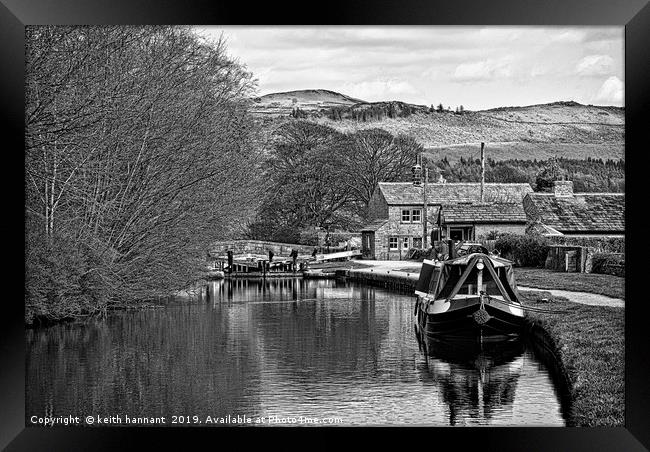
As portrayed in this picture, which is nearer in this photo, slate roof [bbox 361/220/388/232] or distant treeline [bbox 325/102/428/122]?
distant treeline [bbox 325/102/428/122]

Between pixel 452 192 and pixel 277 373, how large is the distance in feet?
52.2

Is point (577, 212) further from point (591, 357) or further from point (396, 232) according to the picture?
point (591, 357)

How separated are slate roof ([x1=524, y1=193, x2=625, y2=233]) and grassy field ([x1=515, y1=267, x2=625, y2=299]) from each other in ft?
5.84

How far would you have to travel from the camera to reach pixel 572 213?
1069 inches

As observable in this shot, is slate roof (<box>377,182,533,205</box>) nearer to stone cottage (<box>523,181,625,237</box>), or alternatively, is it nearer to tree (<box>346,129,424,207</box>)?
tree (<box>346,129,424,207</box>)

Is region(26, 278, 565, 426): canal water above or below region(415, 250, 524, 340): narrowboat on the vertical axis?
below

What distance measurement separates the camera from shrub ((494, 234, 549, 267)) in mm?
25453

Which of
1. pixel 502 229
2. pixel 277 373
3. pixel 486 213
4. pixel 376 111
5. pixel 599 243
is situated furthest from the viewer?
pixel 486 213

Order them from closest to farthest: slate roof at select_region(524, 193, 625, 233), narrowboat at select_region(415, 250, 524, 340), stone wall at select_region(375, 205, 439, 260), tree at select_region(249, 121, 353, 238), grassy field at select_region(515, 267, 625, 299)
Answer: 1. narrowboat at select_region(415, 250, 524, 340)
2. grassy field at select_region(515, 267, 625, 299)
3. slate roof at select_region(524, 193, 625, 233)
4. tree at select_region(249, 121, 353, 238)
5. stone wall at select_region(375, 205, 439, 260)

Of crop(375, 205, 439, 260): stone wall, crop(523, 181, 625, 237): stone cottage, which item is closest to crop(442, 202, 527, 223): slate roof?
crop(523, 181, 625, 237): stone cottage

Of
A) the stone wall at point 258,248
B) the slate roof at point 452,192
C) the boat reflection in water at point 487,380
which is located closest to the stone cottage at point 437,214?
the slate roof at point 452,192

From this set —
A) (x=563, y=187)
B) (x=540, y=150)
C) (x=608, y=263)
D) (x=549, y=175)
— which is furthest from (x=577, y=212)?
(x=540, y=150)

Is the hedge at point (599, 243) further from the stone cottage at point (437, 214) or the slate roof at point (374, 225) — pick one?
the slate roof at point (374, 225)

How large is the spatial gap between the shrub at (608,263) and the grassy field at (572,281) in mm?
113
